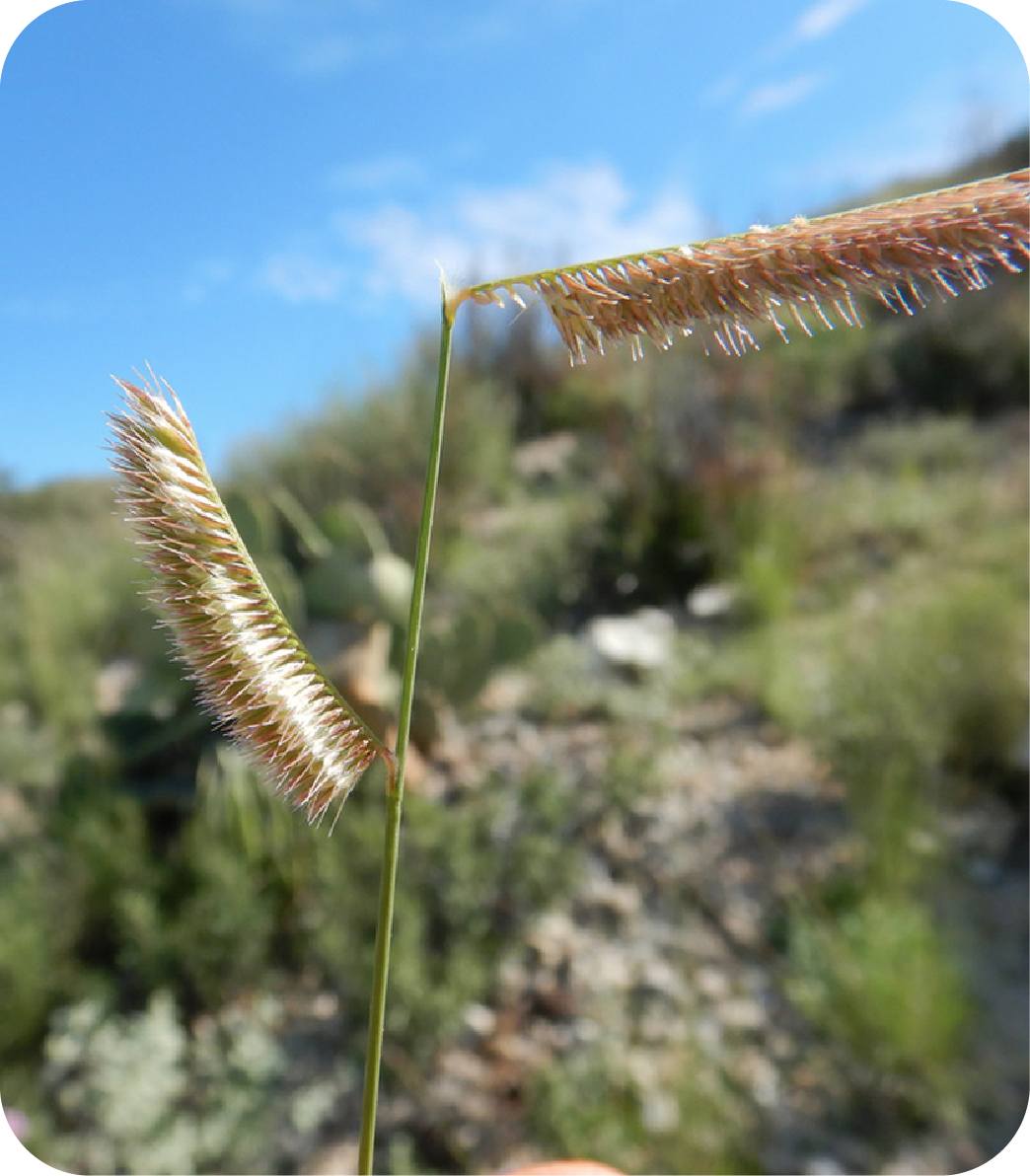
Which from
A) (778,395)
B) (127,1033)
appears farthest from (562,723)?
(778,395)

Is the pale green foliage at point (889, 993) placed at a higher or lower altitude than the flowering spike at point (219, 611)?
lower

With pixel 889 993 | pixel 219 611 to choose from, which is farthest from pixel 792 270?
pixel 889 993

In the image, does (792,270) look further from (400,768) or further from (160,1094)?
(160,1094)

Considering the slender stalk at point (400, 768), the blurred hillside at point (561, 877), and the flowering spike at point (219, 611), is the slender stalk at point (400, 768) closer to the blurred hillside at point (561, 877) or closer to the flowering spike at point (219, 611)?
the flowering spike at point (219, 611)

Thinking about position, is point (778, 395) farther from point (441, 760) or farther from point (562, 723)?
point (441, 760)

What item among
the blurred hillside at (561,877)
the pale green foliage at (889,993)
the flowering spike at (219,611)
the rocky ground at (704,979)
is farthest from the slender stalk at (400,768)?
the pale green foliage at (889,993)

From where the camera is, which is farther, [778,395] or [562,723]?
[778,395]

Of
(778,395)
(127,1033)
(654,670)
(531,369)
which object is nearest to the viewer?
(127,1033)
